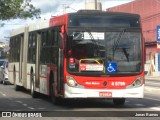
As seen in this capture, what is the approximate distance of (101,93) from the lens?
1750cm

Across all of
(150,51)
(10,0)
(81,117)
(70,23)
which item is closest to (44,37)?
(70,23)

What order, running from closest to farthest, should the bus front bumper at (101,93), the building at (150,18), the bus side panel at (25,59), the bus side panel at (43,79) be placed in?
1. the bus front bumper at (101,93)
2. the bus side panel at (43,79)
3. the bus side panel at (25,59)
4. the building at (150,18)

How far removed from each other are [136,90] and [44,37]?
5409 mm

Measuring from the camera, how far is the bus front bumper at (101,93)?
57.0 ft

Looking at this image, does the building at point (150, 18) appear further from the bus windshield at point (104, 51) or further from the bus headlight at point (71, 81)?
the bus headlight at point (71, 81)

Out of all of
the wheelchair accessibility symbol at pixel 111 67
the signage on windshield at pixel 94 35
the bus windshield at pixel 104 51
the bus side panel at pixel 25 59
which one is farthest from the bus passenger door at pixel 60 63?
the bus side panel at pixel 25 59

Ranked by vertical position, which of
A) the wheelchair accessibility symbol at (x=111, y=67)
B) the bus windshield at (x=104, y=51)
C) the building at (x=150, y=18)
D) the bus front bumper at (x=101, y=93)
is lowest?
the bus front bumper at (x=101, y=93)

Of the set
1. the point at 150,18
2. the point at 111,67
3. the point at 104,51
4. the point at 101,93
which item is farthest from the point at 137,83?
the point at 150,18

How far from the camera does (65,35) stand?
58.0ft

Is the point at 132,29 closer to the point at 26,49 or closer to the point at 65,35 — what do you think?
the point at 65,35

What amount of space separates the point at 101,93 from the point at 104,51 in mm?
1441

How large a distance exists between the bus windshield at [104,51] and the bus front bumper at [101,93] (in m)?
0.58

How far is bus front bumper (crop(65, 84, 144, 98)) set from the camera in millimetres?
17375

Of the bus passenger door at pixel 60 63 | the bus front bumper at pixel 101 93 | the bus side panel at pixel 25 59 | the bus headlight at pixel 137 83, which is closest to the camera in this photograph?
the bus front bumper at pixel 101 93
